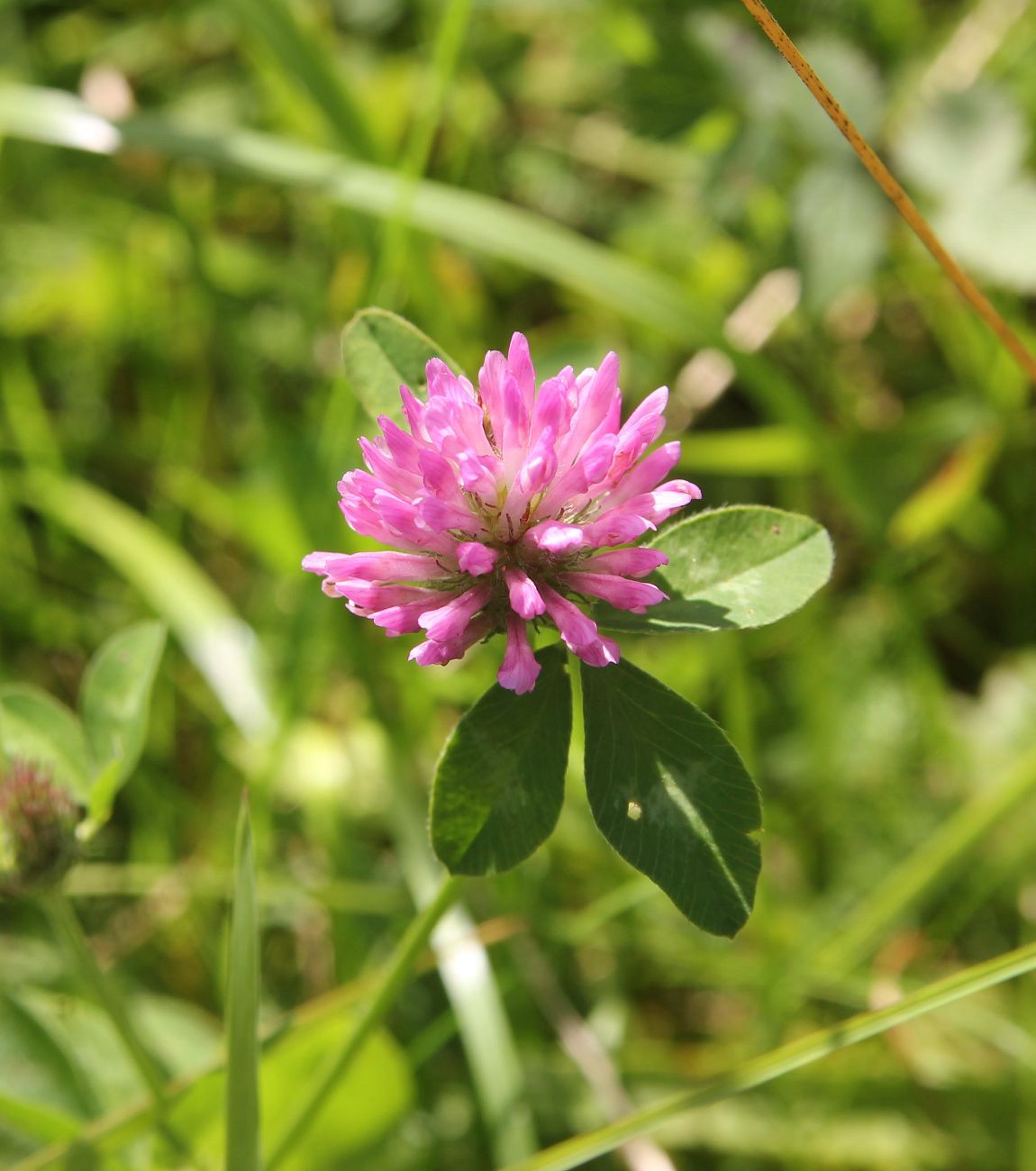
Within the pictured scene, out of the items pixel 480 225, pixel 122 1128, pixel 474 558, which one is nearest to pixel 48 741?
pixel 122 1128

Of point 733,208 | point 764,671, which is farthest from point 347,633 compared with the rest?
point 733,208

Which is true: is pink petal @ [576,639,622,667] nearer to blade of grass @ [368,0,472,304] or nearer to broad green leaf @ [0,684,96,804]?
broad green leaf @ [0,684,96,804]

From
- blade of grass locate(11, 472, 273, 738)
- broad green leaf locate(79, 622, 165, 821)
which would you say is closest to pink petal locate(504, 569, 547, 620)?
broad green leaf locate(79, 622, 165, 821)

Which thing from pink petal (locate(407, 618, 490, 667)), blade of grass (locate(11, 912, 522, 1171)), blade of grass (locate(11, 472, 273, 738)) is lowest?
blade of grass (locate(11, 912, 522, 1171))

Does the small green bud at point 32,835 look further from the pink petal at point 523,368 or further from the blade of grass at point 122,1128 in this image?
the pink petal at point 523,368

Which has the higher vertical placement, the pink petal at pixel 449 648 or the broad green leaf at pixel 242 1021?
the pink petal at pixel 449 648

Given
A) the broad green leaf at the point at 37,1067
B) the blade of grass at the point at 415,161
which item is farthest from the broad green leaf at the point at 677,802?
the blade of grass at the point at 415,161

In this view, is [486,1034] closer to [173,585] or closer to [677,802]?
[677,802]
